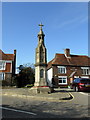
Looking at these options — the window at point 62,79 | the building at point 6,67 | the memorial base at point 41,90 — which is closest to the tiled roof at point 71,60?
the window at point 62,79

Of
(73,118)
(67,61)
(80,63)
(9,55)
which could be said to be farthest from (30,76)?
(73,118)

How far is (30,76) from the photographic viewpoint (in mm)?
41906

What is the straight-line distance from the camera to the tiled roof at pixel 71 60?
38.1m

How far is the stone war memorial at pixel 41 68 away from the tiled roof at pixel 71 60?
769 inches

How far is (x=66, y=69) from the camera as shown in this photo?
3753 cm

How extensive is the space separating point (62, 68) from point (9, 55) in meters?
13.3

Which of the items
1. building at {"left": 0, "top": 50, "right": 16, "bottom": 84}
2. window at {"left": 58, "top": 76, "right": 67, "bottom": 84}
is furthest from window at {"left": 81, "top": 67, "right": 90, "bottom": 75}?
building at {"left": 0, "top": 50, "right": 16, "bottom": 84}

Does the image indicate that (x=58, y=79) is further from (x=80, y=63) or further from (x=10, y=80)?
(x=10, y=80)

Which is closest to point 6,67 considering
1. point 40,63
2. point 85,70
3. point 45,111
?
point 85,70

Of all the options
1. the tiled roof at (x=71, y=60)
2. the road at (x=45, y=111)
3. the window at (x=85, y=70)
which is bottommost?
the road at (x=45, y=111)

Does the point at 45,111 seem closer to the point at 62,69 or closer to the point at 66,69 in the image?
the point at 62,69

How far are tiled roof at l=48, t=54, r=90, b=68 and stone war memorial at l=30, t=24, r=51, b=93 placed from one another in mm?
19540

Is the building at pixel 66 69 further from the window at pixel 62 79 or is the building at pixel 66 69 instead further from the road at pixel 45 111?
the road at pixel 45 111

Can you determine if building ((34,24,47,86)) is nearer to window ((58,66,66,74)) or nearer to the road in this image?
the road
